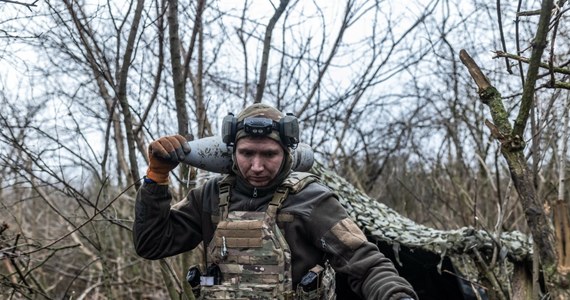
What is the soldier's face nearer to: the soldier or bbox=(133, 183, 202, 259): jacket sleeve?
the soldier

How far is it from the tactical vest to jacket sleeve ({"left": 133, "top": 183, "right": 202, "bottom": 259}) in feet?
0.83

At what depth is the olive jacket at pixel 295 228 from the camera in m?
2.86

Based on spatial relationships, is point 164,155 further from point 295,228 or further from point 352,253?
point 352,253

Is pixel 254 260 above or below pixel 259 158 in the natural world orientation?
below

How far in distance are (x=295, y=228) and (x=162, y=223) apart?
65 cm

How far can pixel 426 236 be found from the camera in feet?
15.3

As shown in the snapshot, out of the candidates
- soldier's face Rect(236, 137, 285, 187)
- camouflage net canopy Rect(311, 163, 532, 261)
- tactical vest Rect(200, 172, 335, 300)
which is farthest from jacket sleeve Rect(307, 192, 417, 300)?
camouflage net canopy Rect(311, 163, 532, 261)

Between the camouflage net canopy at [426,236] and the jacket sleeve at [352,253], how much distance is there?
5.42 ft

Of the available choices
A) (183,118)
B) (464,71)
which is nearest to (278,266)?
(183,118)

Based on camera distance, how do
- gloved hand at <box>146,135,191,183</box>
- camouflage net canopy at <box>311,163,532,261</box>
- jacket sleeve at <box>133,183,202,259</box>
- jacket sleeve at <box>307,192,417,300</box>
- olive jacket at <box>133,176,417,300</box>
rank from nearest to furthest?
jacket sleeve at <box>307,192,417,300</box>
olive jacket at <box>133,176,417,300</box>
gloved hand at <box>146,135,191,183</box>
jacket sleeve at <box>133,183,202,259</box>
camouflage net canopy at <box>311,163,532,261</box>

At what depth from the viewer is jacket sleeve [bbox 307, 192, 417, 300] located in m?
2.73

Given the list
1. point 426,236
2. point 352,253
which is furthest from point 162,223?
point 426,236

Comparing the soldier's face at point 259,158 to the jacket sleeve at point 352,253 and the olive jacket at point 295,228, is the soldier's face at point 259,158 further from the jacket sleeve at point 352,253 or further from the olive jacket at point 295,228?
the jacket sleeve at point 352,253

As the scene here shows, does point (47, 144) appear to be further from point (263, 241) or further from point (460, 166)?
point (460, 166)
